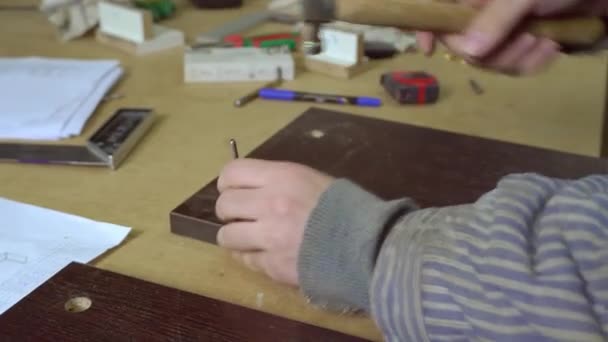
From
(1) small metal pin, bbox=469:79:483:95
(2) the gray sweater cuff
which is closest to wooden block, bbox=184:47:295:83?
(1) small metal pin, bbox=469:79:483:95

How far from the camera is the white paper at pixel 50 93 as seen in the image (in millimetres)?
863

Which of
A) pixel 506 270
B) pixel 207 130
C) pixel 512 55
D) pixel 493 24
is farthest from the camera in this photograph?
pixel 207 130

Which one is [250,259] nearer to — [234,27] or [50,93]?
[50,93]

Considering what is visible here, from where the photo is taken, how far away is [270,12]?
4.27ft

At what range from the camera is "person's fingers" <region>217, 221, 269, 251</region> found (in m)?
0.59

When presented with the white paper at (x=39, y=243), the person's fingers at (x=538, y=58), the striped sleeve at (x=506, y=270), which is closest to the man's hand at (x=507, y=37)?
the person's fingers at (x=538, y=58)

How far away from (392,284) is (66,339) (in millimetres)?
230

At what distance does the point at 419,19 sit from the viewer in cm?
57

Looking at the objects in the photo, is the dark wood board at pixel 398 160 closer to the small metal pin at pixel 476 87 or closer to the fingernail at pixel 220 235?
the fingernail at pixel 220 235

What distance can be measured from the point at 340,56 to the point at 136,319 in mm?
619

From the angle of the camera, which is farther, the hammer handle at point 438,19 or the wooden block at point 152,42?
the wooden block at point 152,42

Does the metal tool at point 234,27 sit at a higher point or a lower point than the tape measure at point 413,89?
lower

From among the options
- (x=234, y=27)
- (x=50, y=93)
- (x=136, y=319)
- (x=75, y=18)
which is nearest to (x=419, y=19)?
(x=136, y=319)

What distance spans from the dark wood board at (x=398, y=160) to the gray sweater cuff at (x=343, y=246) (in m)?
0.11
